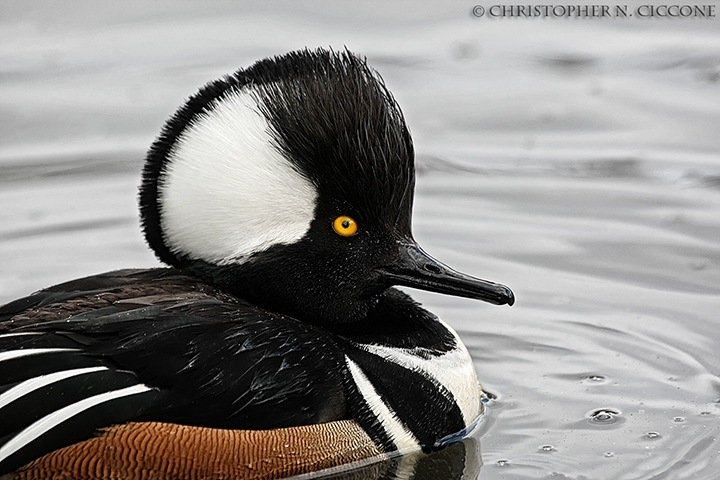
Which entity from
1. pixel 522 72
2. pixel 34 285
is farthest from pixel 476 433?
pixel 522 72

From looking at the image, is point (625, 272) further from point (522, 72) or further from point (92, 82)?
point (92, 82)

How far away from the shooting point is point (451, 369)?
6.08m

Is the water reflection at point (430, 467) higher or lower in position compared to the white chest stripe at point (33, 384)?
lower

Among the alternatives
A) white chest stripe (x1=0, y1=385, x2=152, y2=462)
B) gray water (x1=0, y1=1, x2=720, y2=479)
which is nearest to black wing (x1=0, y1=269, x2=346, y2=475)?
white chest stripe (x1=0, y1=385, x2=152, y2=462)

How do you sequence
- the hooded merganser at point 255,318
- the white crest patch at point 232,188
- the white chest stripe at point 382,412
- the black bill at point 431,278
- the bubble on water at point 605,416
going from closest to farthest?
1. the hooded merganser at point 255,318
2. the white crest patch at point 232,188
3. the white chest stripe at point 382,412
4. the black bill at point 431,278
5. the bubble on water at point 605,416

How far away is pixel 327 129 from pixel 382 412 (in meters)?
1.25

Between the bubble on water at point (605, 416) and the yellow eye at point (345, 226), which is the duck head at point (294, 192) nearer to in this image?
the yellow eye at point (345, 226)

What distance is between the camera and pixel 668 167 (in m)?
9.53

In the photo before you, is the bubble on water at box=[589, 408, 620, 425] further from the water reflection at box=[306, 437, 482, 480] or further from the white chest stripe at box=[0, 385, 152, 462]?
the white chest stripe at box=[0, 385, 152, 462]

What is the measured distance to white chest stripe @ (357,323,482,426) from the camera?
5950mm


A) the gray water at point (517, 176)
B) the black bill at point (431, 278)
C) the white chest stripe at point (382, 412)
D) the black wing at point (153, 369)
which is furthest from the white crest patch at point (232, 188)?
the gray water at point (517, 176)

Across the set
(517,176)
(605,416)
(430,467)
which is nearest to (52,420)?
(430,467)

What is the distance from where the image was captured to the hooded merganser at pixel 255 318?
16.9ft

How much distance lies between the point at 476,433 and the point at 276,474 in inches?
47.4
